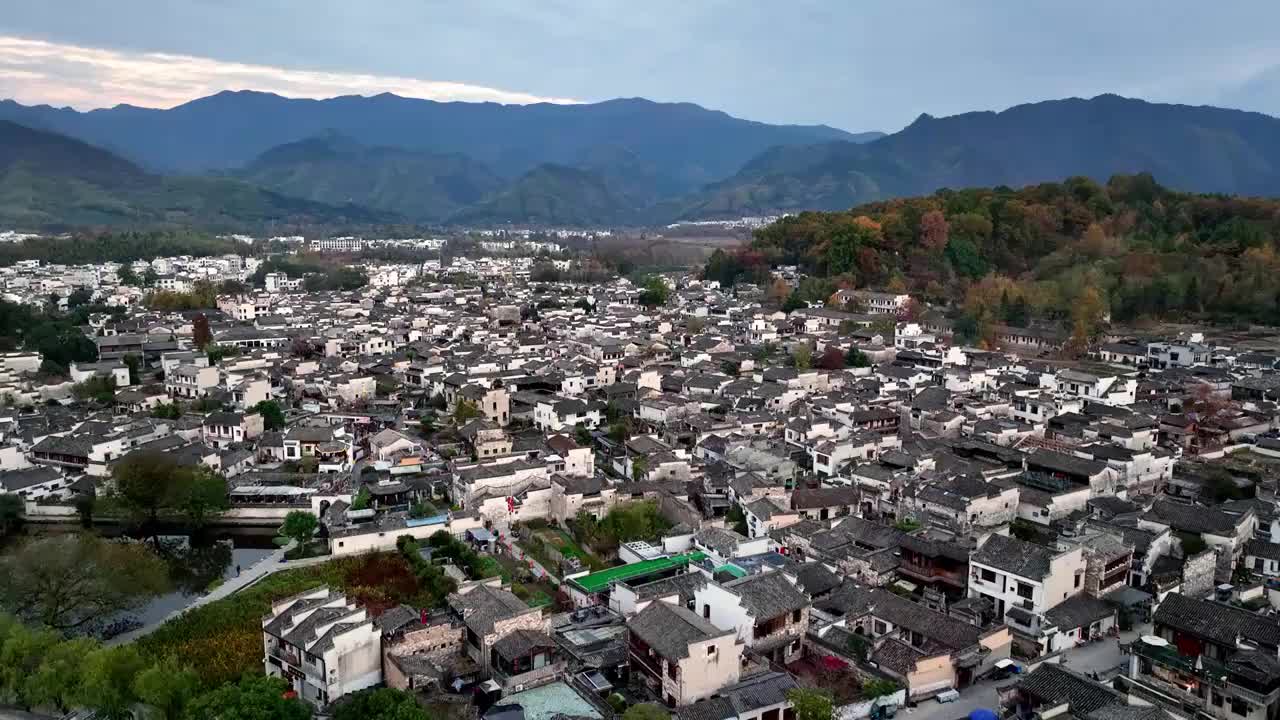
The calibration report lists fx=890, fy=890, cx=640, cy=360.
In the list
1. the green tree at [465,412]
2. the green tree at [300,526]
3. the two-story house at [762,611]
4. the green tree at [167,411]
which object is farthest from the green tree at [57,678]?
the green tree at [167,411]

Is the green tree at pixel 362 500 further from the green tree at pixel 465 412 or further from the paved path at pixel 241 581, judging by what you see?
the green tree at pixel 465 412

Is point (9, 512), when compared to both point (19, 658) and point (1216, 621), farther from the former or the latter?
point (1216, 621)

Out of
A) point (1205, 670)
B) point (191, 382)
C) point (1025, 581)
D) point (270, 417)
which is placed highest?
point (1025, 581)

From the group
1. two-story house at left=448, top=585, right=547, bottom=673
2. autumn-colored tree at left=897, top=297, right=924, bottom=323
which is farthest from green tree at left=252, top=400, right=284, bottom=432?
autumn-colored tree at left=897, top=297, right=924, bottom=323

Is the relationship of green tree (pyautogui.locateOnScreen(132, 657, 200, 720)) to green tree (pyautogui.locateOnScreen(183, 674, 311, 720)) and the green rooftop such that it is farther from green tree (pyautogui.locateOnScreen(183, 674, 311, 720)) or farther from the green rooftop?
the green rooftop

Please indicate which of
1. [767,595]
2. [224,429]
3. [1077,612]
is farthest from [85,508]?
[1077,612]

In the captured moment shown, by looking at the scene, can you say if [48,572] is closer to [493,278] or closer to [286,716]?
[286,716]
